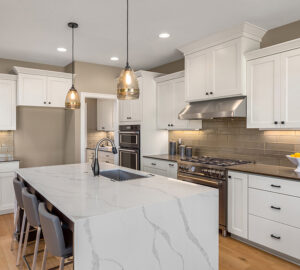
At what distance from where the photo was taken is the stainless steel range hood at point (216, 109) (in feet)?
10.7

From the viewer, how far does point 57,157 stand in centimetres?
522

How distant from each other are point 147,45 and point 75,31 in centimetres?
109

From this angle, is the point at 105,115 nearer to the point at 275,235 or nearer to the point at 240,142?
the point at 240,142

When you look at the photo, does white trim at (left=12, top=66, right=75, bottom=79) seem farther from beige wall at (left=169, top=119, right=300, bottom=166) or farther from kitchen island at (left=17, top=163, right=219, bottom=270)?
kitchen island at (left=17, top=163, right=219, bottom=270)

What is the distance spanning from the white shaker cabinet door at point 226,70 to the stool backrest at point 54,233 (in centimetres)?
263

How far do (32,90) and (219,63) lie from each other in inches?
125

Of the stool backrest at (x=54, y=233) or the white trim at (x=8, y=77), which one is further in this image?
the white trim at (x=8, y=77)

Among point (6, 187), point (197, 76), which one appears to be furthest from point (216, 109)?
point (6, 187)

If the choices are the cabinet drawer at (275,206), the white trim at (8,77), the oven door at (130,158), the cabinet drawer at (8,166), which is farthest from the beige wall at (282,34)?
the cabinet drawer at (8,166)

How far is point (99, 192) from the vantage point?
79.1 inches

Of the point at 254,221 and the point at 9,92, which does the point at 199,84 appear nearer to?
the point at 254,221

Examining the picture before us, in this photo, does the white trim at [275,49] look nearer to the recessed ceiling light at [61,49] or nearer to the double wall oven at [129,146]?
the double wall oven at [129,146]

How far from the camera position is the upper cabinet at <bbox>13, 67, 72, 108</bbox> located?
4387mm

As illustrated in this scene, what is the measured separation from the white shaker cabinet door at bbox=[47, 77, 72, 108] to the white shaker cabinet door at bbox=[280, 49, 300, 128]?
11.9ft
